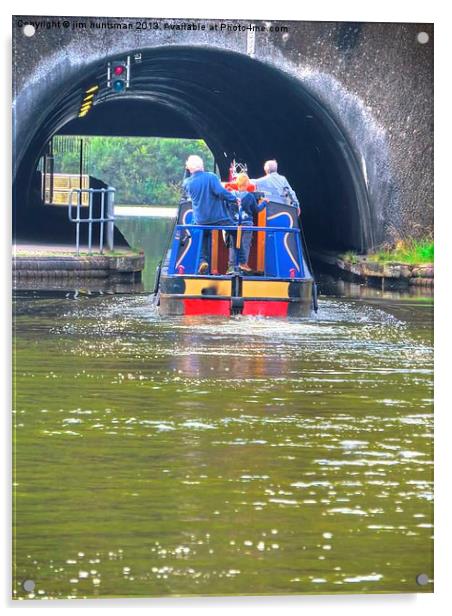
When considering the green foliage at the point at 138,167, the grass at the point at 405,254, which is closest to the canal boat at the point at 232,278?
the grass at the point at 405,254

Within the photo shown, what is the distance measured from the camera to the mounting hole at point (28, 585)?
808 centimetres

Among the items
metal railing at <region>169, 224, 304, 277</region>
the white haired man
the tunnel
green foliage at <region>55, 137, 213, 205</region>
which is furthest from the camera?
the white haired man

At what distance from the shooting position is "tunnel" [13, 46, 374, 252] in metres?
14.2

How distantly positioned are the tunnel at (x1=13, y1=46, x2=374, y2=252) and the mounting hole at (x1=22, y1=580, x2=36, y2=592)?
4.39 metres

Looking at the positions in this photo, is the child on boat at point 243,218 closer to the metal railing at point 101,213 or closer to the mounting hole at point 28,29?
the metal railing at point 101,213

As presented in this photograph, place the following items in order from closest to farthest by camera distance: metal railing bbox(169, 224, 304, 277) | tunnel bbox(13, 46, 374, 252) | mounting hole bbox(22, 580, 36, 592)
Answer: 1. mounting hole bbox(22, 580, 36, 592)
2. tunnel bbox(13, 46, 374, 252)
3. metal railing bbox(169, 224, 304, 277)

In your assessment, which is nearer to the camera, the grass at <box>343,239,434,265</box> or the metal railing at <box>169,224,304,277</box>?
the grass at <box>343,239,434,265</box>

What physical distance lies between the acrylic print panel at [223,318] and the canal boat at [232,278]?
0.9 inches

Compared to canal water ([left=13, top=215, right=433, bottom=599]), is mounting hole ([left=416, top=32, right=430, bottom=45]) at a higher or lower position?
higher

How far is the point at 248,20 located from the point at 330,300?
702 centimetres

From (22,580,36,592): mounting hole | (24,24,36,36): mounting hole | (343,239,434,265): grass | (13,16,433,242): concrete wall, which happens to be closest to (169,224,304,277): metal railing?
(343,239,434,265): grass

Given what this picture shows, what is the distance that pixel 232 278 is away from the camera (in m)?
15.2

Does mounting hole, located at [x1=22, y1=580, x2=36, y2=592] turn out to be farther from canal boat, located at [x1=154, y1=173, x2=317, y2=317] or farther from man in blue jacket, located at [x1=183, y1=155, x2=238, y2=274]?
canal boat, located at [x1=154, y1=173, x2=317, y2=317]

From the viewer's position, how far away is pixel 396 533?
843cm
